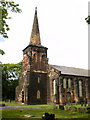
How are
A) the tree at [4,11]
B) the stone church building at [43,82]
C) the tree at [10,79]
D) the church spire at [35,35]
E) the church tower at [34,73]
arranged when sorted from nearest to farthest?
the tree at [4,11], the church tower at [34,73], the stone church building at [43,82], the church spire at [35,35], the tree at [10,79]

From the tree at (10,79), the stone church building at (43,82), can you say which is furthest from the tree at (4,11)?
the tree at (10,79)

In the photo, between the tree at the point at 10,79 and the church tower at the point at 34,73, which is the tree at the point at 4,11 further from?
the tree at the point at 10,79

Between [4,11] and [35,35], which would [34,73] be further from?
[4,11]

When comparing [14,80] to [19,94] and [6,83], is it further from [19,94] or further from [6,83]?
[19,94]

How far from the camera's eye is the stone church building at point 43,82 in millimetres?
35844

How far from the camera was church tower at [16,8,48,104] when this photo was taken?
35594 millimetres

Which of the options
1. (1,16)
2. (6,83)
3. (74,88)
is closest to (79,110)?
(1,16)

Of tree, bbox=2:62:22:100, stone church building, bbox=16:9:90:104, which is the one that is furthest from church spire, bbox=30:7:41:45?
tree, bbox=2:62:22:100

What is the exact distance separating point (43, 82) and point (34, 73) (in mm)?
3496

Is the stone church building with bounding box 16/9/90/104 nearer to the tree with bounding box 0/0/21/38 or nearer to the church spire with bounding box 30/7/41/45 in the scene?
the church spire with bounding box 30/7/41/45

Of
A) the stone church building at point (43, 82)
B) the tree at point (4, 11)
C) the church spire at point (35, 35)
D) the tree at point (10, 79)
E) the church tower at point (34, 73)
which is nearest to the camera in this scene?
the tree at point (4, 11)

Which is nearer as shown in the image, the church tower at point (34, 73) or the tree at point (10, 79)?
the church tower at point (34, 73)

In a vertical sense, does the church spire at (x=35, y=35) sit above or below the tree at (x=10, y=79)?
above

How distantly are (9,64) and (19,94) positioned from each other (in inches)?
877
